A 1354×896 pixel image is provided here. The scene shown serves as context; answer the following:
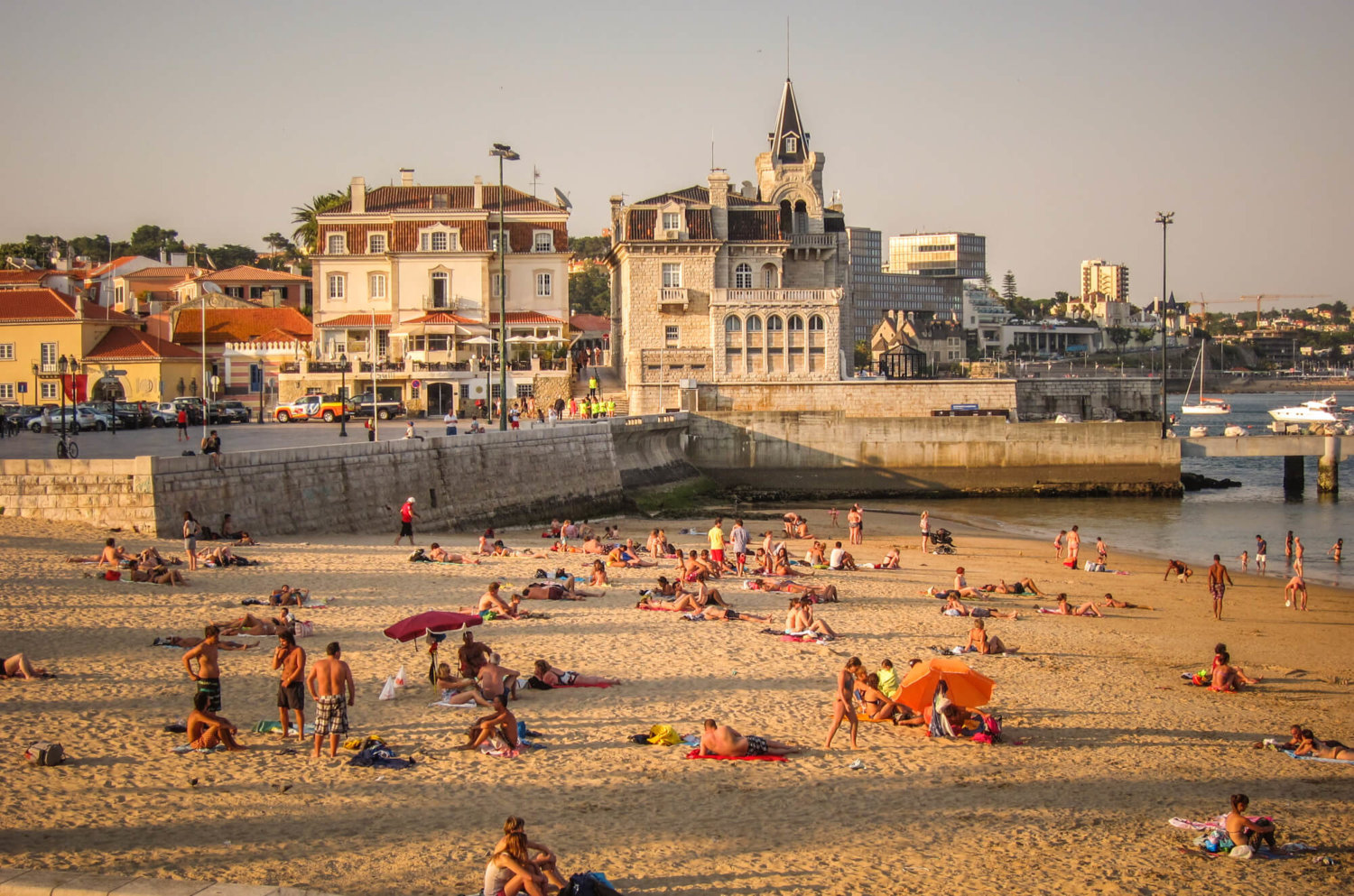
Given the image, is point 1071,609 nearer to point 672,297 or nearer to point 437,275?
point 672,297

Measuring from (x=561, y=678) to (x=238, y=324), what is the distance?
4769 centimetres

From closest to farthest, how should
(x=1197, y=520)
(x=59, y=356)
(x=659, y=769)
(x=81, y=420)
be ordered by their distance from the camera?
(x=659, y=769), (x=1197, y=520), (x=81, y=420), (x=59, y=356)

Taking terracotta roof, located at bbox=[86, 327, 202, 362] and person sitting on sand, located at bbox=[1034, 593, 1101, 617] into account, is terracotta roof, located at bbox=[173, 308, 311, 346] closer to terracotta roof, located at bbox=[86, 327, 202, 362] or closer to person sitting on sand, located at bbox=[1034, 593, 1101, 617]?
terracotta roof, located at bbox=[86, 327, 202, 362]

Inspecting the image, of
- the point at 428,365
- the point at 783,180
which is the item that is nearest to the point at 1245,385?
the point at 783,180

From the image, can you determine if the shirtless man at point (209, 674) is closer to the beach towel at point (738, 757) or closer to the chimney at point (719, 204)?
the beach towel at point (738, 757)

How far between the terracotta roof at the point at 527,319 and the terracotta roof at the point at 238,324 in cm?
943

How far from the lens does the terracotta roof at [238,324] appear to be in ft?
177

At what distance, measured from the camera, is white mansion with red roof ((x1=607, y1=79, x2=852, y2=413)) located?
170 feet

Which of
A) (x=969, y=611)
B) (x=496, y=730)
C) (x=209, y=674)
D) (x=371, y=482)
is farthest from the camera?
(x=371, y=482)

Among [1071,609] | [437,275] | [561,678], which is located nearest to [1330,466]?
[1071,609]

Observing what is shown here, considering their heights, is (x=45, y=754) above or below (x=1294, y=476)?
above

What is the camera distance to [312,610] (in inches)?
631

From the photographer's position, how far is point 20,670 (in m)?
12.0

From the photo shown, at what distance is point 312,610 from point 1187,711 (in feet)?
38.1
